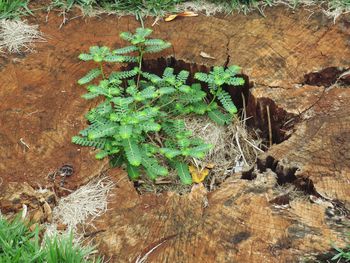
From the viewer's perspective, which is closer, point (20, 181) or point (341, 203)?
point (341, 203)

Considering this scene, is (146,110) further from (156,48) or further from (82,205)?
(82,205)

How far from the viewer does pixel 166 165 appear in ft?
10.3

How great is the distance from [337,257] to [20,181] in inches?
60.2

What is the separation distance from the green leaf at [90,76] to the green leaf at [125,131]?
46cm

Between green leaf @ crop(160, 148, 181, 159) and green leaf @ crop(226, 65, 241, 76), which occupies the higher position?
green leaf @ crop(226, 65, 241, 76)

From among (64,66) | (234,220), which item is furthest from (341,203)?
(64,66)

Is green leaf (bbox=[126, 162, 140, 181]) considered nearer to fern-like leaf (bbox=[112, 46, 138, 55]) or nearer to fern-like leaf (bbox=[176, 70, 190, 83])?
fern-like leaf (bbox=[176, 70, 190, 83])

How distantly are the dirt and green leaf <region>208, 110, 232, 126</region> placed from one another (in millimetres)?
145

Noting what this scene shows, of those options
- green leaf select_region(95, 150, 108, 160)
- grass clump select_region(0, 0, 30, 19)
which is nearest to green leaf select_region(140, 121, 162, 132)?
green leaf select_region(95, 150, 108, 160)

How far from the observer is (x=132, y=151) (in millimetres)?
2852

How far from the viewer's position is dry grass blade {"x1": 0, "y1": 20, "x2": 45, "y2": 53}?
3.45 m

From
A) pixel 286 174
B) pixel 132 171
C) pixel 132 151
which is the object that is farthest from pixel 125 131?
pixel 286 174

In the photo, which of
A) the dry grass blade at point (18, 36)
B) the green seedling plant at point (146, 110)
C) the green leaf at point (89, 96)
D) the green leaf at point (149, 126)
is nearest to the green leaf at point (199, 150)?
the green seedling plant at point (146, 110)

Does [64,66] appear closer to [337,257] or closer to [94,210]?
[94,210]
